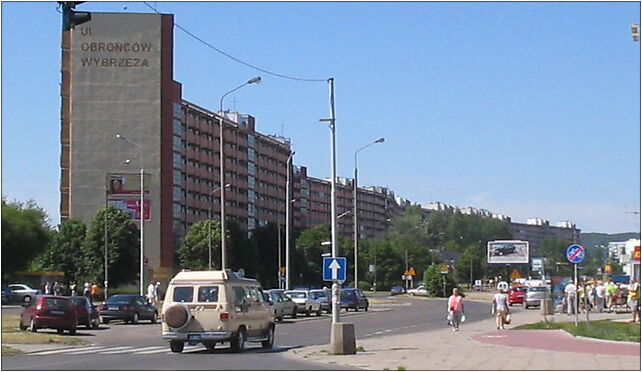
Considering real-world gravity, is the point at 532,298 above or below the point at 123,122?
below

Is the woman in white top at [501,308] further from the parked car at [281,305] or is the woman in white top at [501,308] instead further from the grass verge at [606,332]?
the parked car at [281,305]

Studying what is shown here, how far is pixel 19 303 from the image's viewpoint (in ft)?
241

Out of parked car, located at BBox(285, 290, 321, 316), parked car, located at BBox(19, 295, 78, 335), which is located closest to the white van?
parked car, located at BBox(19, 295, 78, 335)

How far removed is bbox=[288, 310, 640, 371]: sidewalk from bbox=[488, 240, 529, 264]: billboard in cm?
2965

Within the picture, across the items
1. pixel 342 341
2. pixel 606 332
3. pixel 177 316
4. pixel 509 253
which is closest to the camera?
pixel 342 341

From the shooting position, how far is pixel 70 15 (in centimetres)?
1698

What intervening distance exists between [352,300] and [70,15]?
47872 mm

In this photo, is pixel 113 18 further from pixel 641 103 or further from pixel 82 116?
pixel 641 103

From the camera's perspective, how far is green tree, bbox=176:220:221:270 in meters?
104

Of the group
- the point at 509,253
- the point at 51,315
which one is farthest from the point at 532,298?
the point at 51,315

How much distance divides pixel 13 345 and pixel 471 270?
10546cm

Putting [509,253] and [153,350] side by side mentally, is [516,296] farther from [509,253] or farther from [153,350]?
[153,350]

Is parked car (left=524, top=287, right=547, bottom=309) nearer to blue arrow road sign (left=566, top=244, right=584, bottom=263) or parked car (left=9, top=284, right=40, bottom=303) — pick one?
blue arrow road sign (left=566, top=244, right=584, bottom=263)

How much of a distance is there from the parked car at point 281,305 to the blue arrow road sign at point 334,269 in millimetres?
22887
